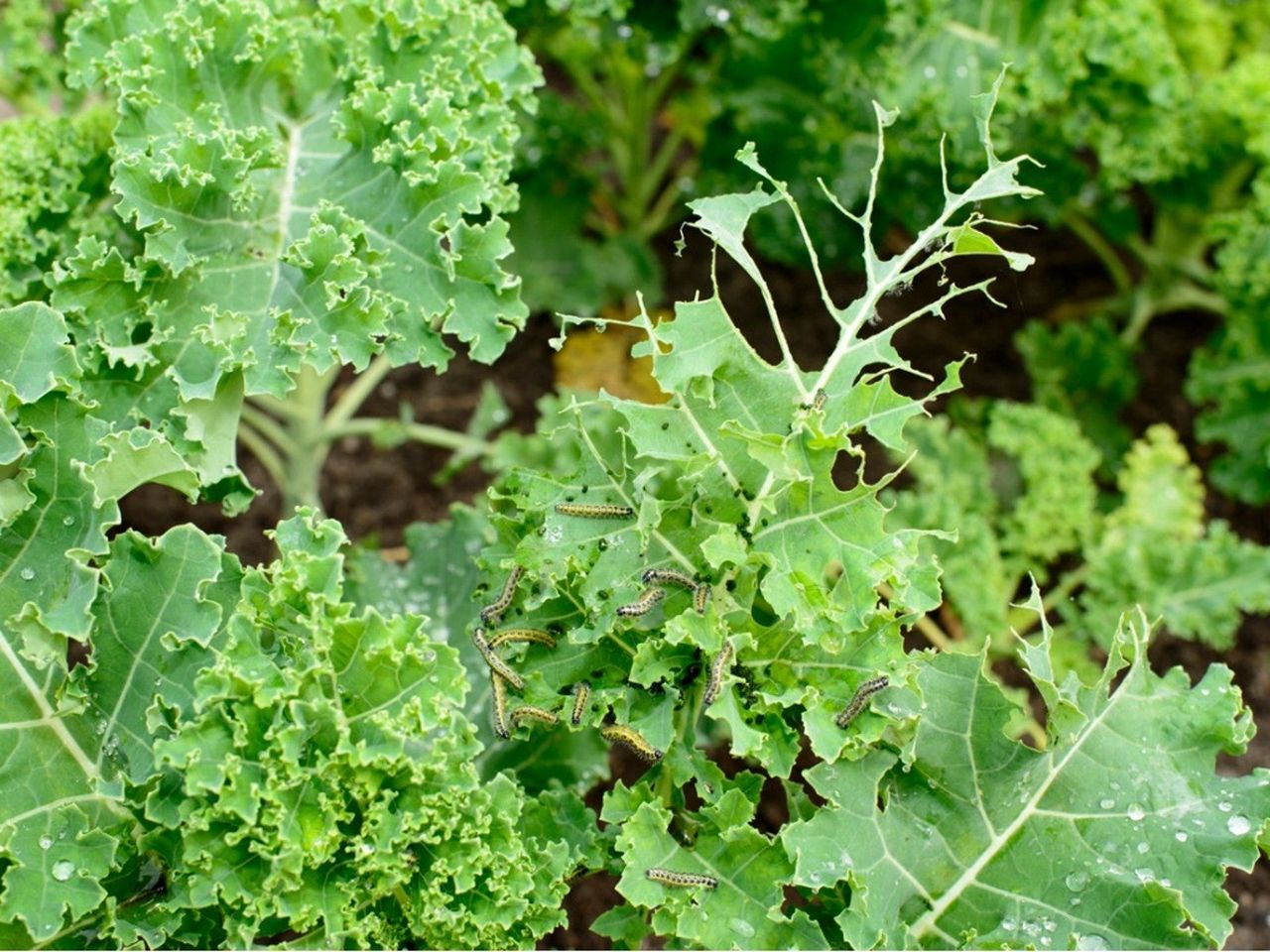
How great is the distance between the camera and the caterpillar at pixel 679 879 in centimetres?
250

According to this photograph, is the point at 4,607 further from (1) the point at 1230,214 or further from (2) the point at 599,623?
(1) the point at 1230,214

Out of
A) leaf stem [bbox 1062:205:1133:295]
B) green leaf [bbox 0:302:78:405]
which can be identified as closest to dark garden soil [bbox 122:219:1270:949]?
leaf stem [bbox 1062:205:1133:295]

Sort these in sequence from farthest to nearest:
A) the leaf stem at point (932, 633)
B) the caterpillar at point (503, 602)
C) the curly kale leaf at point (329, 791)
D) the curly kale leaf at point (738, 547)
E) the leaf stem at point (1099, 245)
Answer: the leaf stem at point (1099, 245)
the leaf stem at point (932, 633)
the caterpillar at point (503, 602)
the curly kale leaf at point (738, 547)
the curly kale leaf at point (329, 791)

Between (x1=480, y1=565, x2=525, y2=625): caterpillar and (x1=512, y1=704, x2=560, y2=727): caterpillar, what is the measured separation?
20 cm

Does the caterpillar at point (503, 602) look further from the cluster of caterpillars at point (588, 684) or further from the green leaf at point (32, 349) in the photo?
the green leaf at point (32, 349)

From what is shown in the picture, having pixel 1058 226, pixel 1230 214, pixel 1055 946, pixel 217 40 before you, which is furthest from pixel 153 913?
pixel 1058 226

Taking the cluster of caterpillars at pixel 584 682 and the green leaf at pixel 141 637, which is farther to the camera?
the green leaf at pixel 141 637

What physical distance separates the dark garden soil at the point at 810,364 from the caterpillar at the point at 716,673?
1435mm

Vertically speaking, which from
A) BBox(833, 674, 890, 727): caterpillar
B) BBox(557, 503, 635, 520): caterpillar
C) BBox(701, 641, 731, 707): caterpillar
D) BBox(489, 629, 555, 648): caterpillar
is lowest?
BBox(489, 629, 555, 648): caterpillar

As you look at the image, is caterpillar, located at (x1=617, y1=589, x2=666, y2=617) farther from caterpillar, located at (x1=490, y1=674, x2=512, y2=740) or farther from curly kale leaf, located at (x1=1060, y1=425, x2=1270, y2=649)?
curly kale leaf, located at (x1=1060, y1=425, x2=1270, y2=649)

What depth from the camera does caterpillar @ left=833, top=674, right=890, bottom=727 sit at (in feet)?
8.22

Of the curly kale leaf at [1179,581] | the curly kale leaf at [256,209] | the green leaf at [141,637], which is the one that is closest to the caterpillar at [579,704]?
the green leaf at [141,637]

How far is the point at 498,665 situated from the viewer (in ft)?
8.68

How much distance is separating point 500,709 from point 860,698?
66 centimetres
